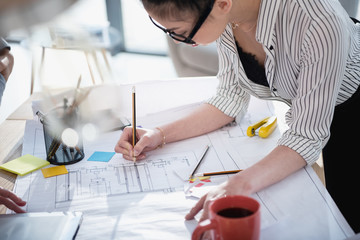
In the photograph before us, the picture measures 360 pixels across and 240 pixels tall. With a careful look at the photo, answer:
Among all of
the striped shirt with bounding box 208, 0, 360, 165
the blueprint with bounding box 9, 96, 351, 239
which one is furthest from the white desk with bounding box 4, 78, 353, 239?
the striped shirt with bounding box 208, 0, 360, 165

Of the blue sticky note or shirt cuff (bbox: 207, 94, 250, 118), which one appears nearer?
the blue sticky note

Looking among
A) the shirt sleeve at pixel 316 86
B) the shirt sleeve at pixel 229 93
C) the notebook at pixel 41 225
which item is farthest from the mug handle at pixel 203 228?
the shirt sleeve at pixel 229 93

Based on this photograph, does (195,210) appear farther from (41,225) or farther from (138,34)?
(138,34)

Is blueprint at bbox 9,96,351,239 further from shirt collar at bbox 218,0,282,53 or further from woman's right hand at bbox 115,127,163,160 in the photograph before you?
shirt collar at bbox 218,0,282,53

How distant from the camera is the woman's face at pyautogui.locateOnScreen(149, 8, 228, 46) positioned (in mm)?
837

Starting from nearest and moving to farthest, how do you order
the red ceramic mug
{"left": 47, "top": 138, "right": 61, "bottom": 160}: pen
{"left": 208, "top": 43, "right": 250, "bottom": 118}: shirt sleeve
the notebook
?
the red ceramic mug
the notebook
{"left": 47, "top": 138, "right": 61, "bottom": 160}: pen
{"left": 208, "top": 43, "right": 250, "bottom": 118}: shirt sleeve

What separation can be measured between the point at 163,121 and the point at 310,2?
21.3 inches

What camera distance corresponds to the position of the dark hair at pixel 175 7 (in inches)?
31.0

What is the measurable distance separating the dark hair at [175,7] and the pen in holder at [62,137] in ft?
1.06

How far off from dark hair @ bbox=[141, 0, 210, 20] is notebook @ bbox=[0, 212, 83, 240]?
0.42m

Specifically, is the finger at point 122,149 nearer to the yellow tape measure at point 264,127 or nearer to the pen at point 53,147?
the pen at point 53,147

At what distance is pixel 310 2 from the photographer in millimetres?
843

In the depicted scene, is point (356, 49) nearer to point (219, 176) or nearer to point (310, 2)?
point (310, 2)

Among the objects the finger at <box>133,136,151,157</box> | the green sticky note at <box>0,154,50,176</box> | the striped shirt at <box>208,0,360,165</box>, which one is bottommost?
the green sticky note at <box>0,154,50,176</box>
